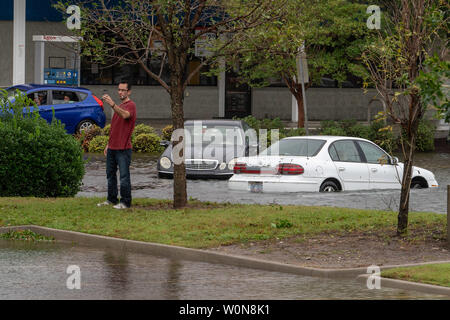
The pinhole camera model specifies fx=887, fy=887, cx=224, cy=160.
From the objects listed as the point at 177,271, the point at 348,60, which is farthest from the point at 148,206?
the point at 348,60

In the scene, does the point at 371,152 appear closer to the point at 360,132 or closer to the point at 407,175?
the point at 407,175

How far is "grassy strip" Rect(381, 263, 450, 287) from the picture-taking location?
29.5 feet

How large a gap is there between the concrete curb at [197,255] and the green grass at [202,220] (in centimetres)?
23

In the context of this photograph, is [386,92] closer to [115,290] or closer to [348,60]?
[115,290]

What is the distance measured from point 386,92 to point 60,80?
1030 inches

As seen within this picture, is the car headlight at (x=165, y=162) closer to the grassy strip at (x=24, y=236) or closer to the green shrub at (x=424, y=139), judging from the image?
the grassy strip at (x=24, y=236)

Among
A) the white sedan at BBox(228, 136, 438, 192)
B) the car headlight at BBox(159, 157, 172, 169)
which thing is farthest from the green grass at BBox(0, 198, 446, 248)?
the car headlight at BBox(159, 157, 172, 169)

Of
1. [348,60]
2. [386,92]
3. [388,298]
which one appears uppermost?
[348,60]

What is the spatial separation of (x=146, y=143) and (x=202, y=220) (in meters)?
15.4

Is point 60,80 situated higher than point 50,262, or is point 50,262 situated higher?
point 60,80

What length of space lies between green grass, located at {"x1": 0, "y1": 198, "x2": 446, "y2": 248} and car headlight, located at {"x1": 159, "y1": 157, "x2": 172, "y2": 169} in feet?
17.7

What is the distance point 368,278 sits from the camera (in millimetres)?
9273

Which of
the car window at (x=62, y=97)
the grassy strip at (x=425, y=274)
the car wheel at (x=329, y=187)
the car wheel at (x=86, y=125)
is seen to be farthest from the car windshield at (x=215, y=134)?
the grassy strip at (x=425, y=274)

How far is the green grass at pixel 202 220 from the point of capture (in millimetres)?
11992
